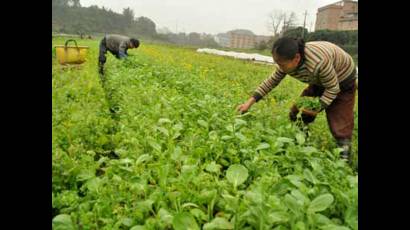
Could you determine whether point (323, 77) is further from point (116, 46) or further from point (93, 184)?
point (116, 46)

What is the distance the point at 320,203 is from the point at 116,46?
5.73 metres

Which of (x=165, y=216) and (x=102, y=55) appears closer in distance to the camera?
(x=165, y=216)

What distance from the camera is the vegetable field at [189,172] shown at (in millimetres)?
1295

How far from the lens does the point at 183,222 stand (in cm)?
121

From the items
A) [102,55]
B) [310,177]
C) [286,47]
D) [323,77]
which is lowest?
[310,177]

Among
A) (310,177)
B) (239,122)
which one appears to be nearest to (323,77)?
(239,122)

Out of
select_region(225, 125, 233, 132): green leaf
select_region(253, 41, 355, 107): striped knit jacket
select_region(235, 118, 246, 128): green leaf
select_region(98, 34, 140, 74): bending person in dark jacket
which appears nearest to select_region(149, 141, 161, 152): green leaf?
select_region(225, 125, 233, 132): green leaf

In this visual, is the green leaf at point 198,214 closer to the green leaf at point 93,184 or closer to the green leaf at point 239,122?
the green leaf at point 93,184

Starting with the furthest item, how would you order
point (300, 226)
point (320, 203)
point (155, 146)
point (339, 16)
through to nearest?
point (155, 146), point (339, 16), point (320, 203), point (300, 226)

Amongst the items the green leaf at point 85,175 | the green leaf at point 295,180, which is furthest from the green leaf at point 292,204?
the green leaf at point 85,175

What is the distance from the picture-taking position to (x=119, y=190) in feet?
5.04

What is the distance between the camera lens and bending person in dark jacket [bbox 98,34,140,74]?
6109 mm
